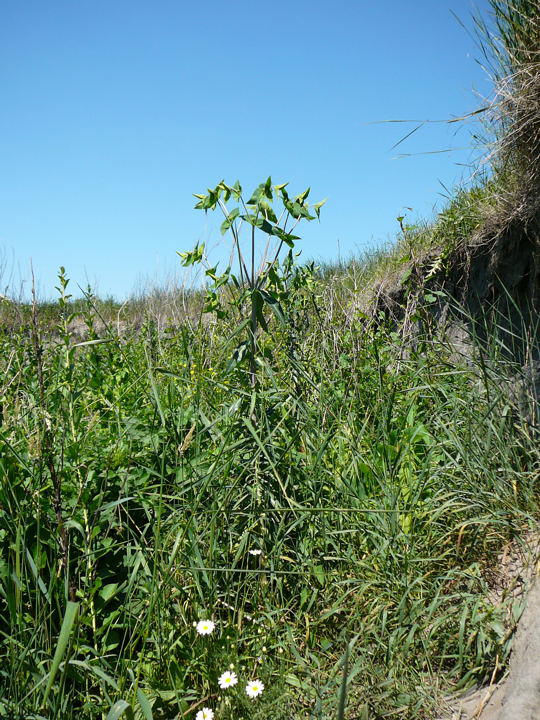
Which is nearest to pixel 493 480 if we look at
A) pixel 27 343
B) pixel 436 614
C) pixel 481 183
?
pixel 436 614

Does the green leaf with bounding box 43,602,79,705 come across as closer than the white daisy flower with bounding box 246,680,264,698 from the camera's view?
Yes

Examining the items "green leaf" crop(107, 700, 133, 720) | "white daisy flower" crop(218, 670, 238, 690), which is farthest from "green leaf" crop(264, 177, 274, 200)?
"green leaf" crop(107, 700, 133, 720)

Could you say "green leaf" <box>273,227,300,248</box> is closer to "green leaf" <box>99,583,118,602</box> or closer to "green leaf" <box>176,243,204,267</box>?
"green leaf" <box>176,243,204,267</box>

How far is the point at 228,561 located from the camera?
2330 mm

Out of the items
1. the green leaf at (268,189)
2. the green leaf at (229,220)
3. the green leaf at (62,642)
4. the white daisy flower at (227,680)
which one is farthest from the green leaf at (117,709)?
the green leaf at (268,189)

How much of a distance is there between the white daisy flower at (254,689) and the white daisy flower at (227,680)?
5 centimetres

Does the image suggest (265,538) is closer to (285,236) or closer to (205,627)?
(205,627)

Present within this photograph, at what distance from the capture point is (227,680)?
1862 millimetres

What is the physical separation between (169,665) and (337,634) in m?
0.64

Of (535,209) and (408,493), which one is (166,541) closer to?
(408,493)

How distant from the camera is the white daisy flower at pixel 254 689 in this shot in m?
1.81

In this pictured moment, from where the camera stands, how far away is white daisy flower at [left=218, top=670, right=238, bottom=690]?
184cm

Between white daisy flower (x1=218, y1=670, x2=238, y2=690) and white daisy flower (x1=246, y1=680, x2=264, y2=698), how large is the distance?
46 millimetres

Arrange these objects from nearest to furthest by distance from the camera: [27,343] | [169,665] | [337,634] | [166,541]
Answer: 1. [169,665]
2. [166,541]
3. [337,634]
4. [27,343]
